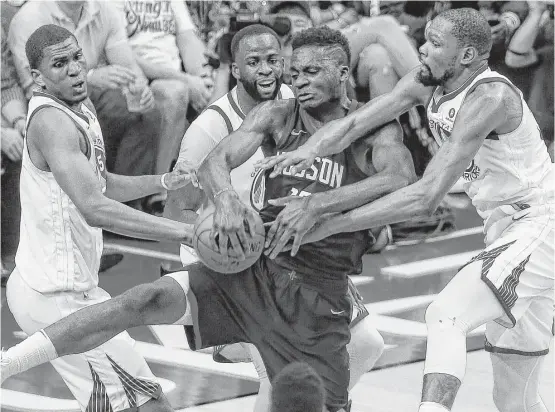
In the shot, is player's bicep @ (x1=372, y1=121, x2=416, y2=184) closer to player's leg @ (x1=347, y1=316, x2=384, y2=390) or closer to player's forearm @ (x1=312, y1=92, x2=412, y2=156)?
player's forearm @ (x1=312, y1=92, x2=412, y2=156)

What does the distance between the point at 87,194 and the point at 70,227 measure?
0.95ft

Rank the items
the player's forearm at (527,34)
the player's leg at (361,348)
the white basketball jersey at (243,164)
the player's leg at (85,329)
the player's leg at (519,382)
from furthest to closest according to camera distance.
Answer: the player's forearm at (527,34)
the white basketball jersey at (243,164)
the player's leg at (361,348)
the player's leg at (519,382)
the player's leg at (85,329)

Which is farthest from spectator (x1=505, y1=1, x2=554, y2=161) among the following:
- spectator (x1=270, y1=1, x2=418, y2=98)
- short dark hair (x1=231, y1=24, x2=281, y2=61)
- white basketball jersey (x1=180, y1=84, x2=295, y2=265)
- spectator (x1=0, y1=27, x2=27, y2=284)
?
white basketball jersey (x1=180, y1=84, x2=295, y2=265)

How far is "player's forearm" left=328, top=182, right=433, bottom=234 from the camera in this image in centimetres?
463

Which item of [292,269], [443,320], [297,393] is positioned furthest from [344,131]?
[297,393]

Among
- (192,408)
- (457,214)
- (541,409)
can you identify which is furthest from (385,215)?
(457,214)

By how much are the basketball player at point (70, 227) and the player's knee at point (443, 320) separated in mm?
1009

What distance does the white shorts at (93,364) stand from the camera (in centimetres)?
482

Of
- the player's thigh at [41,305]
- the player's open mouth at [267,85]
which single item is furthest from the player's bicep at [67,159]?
the player's open mouth at [267,85]

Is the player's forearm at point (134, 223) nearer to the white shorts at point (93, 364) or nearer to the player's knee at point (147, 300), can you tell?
the player's knee at point (147, 300)

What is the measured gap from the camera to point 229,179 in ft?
15.7

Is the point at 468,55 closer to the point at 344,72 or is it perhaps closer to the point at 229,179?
the point at 344,72

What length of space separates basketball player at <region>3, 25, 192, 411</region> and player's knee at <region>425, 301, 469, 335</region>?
1009 millimetres

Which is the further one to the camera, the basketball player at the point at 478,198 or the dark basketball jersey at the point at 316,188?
the dark basketball jersey at the point at 316,188
